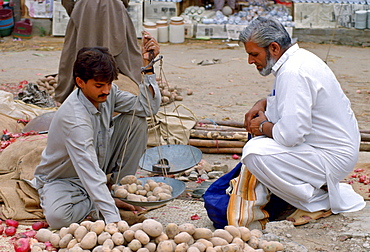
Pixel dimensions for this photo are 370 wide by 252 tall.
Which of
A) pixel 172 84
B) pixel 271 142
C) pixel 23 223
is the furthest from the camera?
pixel 172 84

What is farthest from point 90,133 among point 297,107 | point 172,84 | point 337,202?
point 172,84

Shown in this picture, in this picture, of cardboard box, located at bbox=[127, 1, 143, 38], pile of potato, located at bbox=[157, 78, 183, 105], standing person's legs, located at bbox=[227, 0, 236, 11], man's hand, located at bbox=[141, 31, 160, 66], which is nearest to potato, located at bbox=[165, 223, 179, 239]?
man's hand, located at bbox=[141, 31, 160, 66]

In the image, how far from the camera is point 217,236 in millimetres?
2703

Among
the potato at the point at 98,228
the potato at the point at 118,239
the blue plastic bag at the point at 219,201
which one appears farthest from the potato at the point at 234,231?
the potato at the point at 98,228

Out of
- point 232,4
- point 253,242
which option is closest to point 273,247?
point 253,242

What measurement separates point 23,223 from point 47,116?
1.80 metres

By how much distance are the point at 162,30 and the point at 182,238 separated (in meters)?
9.05

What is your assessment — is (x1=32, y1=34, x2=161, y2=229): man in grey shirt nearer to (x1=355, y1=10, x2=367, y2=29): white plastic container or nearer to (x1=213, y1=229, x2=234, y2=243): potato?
(x1=213, y1=229, x2=234, y2=243): potato

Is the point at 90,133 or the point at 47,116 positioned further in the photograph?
the point at 47,116

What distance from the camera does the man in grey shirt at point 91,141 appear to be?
3053mm

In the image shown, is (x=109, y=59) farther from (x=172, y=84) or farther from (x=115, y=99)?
(x=172, y=84)

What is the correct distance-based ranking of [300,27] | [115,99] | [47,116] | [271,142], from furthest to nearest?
[300,27] < [47,116] < [115,99] < [271,142]

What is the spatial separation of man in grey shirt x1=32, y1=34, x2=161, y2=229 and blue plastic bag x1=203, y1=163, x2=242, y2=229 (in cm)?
55

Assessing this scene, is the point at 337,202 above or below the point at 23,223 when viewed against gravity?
above
